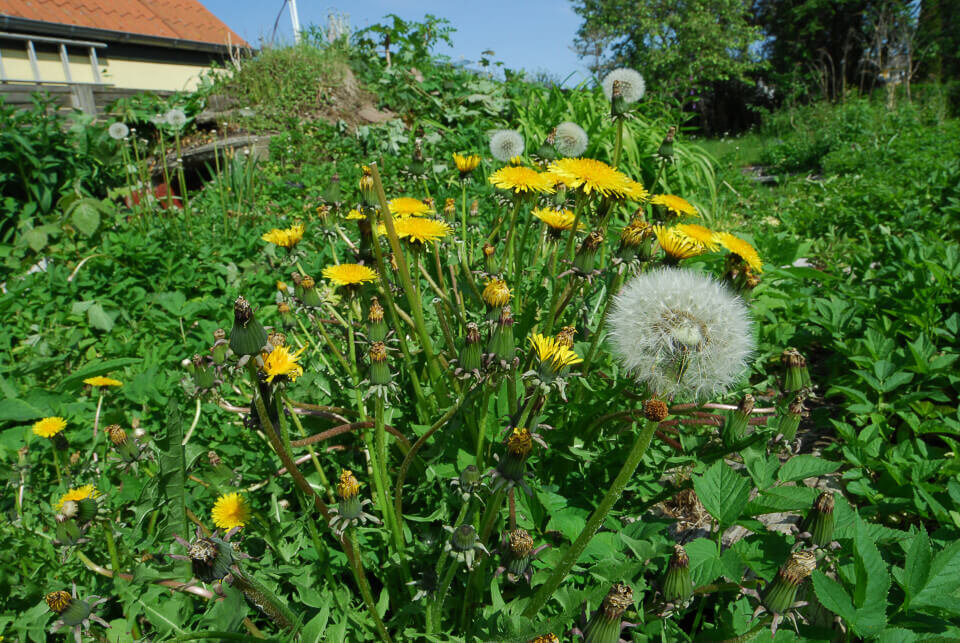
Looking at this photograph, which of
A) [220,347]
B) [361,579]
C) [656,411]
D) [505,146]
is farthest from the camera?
[505,146]

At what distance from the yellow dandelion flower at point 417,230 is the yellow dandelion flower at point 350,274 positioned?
0.15 meters

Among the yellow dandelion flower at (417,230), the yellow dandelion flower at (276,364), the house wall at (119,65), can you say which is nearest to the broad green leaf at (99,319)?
the yellow dandelion flower at (417,230)

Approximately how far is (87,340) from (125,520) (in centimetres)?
137

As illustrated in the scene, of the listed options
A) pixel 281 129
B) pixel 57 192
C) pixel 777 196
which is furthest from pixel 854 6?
pixel 57 192

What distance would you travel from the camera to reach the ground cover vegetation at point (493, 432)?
1.00 meters

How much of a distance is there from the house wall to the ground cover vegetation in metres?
8.34

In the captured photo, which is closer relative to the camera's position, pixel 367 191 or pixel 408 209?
pixel 367 191

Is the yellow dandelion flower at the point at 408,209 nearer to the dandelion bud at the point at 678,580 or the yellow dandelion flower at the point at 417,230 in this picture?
the yellow dandelion flower at the point at 417,230

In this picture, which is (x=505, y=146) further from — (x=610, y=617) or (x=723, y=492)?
(x=610, y=617)

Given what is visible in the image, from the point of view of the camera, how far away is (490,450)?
1.45 m

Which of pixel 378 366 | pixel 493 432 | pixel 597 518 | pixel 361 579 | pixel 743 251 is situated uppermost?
pixel 743 251

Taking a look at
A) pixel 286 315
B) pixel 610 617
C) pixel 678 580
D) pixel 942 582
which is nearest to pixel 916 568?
pixel 942 582

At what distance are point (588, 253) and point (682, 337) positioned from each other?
54cm

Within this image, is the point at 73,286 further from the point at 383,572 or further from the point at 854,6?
the point at 854,6
